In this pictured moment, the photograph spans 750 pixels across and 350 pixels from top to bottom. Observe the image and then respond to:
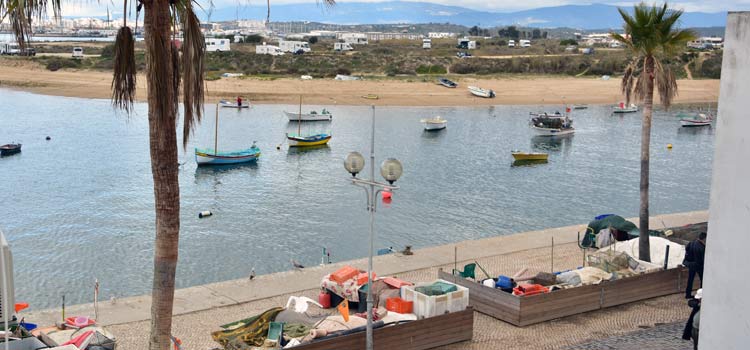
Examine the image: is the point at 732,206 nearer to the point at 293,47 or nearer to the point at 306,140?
the point at 306,140

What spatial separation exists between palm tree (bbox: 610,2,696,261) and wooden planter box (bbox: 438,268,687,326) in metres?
1.95

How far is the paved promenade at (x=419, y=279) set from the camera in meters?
16.2

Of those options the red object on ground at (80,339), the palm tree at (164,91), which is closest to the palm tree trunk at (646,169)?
the red object on ground at (80,339)

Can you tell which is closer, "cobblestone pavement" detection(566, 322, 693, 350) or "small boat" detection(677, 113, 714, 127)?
"cobblestone pavement" detection(566, 322, 693, 350)

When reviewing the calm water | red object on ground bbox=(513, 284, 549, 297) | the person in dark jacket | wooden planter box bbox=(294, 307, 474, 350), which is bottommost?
the calm water

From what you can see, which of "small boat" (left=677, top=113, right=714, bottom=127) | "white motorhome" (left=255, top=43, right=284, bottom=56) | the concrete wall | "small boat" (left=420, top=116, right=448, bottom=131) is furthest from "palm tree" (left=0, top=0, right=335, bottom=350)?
"white motorhome" (left=255, top=43, right=284, bottom=56)

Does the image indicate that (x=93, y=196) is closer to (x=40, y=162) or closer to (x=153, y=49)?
(x=40, y=162)

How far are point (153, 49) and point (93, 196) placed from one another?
1319 inches

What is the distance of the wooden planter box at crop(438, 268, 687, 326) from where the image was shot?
16766mm

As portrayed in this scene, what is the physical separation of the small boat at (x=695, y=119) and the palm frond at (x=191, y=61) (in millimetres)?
66892

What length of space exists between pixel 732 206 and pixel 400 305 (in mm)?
7707

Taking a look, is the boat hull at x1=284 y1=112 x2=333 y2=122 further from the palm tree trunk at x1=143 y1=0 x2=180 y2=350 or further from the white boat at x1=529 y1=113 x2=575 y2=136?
the palm tree trunk at x1=143 y1=0 x2=180 y2=350

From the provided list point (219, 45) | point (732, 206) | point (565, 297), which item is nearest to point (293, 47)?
point (219, 45)

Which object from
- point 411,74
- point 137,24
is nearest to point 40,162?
point 137,24
